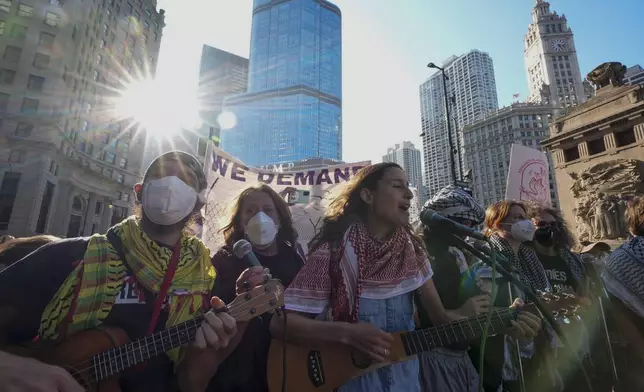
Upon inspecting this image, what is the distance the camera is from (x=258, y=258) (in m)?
2.88

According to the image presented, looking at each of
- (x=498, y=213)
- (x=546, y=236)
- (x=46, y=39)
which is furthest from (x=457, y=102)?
(x=498, y=213)

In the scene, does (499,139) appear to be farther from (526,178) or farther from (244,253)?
(244,253)

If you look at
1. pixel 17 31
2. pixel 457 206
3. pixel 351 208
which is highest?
pixel 17 31

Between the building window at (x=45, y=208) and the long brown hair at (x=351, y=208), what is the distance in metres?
43.4

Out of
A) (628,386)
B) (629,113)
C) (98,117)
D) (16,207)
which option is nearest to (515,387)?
(628,386)

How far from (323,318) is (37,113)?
44.9 m

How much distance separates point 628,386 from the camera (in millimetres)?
3783

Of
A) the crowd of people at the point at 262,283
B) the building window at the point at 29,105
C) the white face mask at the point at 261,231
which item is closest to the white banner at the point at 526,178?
the crowd of people at the point at 262,283

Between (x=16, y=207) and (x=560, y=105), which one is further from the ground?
(x=560, y=105)

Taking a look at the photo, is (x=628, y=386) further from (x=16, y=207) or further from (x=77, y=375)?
(x=16, y=207)

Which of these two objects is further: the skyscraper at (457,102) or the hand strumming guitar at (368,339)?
the skyscraper at (457,102)

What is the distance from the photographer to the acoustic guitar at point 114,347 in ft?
5.42

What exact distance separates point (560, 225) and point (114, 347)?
4936 mm

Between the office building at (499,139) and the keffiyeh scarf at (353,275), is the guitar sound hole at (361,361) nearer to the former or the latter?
the keffiyeh scarf at (353,275)
